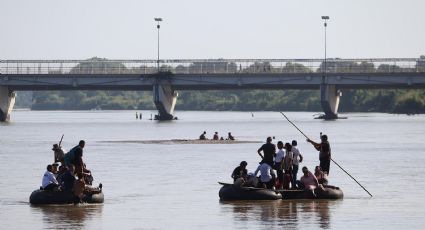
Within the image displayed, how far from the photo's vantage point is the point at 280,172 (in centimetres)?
4297

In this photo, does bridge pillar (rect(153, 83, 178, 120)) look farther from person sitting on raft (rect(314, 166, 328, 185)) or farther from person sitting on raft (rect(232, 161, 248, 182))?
person sitting on raft (rect(232, 161, 248, 182))

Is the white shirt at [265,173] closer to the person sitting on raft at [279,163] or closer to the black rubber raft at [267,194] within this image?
the black rubber raft at [267,194]

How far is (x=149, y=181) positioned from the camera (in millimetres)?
53531

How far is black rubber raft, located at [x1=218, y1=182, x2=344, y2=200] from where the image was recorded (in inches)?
1630

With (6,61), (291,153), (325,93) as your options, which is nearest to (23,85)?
(6,61)

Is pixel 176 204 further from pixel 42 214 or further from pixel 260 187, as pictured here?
pixel 42 214

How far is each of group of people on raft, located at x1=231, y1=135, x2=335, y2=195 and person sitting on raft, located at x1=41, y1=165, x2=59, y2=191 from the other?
19.3ft

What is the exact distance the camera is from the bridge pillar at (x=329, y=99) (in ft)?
528

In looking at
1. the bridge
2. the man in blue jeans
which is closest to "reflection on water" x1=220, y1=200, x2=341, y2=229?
the man in blue jeans

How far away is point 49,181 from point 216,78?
120798mm

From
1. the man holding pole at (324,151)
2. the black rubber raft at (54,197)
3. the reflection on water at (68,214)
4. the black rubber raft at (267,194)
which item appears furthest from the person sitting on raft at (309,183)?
the black rubber raft at (54,197)

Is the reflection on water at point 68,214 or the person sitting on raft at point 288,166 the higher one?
the person sitting on raft at point 288,166

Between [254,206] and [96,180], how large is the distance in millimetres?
15064

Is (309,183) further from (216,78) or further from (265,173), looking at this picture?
(216,78)
